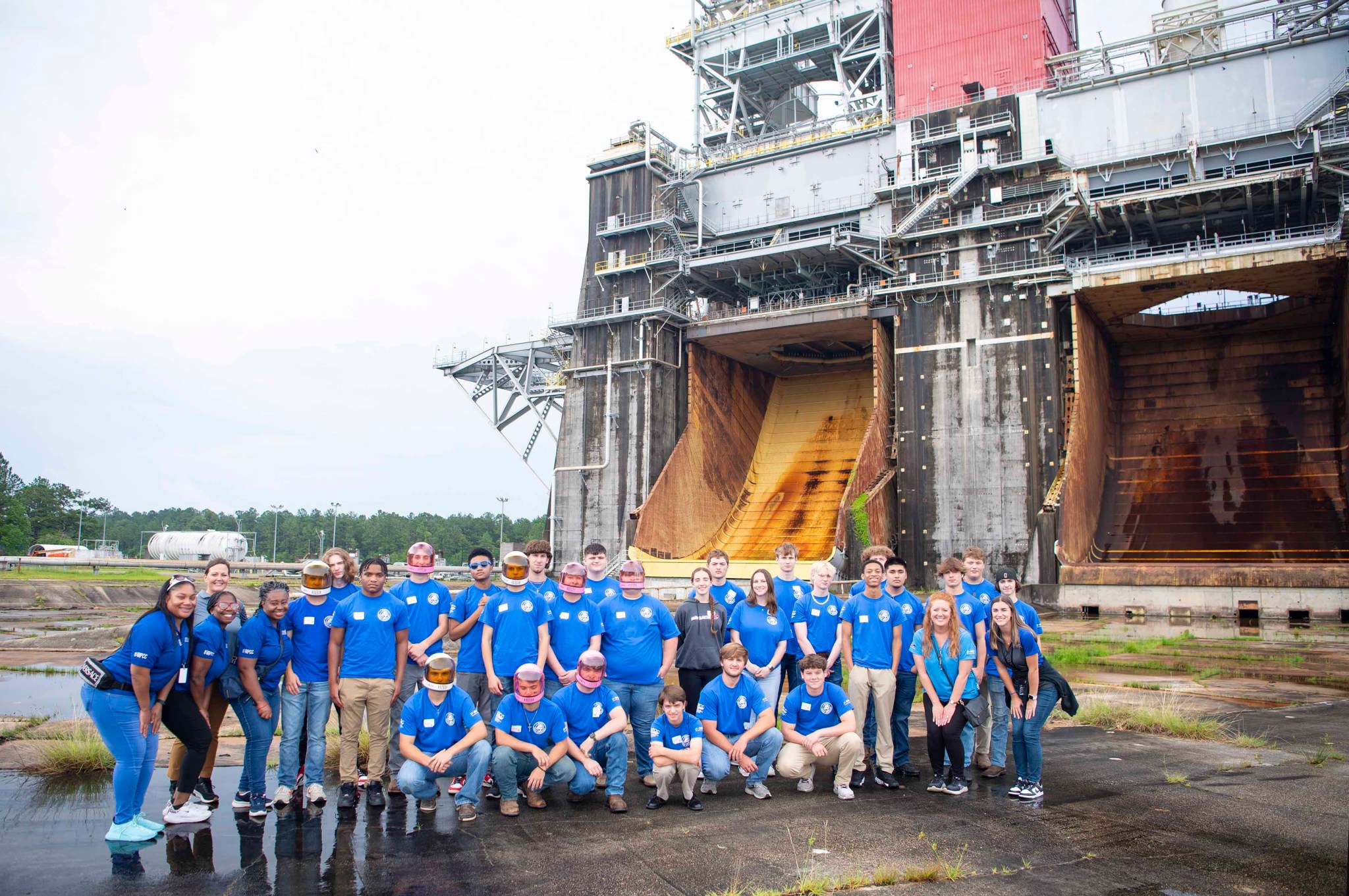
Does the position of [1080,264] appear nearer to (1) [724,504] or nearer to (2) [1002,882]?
(1) [724,504]

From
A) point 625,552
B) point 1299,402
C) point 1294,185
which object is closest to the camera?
point 1294,185

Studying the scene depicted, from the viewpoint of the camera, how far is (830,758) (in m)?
7.02

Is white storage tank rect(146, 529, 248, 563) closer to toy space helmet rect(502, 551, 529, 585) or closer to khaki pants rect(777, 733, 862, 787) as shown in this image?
toy space helmet rect(502, 551, 529, 585)

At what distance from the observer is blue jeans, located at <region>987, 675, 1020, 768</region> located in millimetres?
7406

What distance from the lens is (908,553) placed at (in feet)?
90.1

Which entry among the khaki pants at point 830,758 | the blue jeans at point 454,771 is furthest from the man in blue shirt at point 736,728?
the blue jeans at point 454,771

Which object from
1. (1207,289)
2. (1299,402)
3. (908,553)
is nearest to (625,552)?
(908,553)

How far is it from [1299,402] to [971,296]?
11.3 metres

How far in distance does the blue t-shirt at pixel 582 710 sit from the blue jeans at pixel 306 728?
175 cm

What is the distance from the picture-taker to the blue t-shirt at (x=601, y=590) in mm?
7535

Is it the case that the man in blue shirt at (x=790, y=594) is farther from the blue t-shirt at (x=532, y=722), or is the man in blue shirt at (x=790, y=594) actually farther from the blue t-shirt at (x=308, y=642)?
the blue t-shirt at (x=308, y=642)

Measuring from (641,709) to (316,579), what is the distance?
111 inches

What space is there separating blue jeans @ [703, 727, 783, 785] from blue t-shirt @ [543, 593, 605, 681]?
1.25 meters

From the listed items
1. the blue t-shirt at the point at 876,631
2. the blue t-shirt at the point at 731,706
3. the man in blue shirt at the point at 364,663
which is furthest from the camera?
the blue t-shirt at the point at 876,631
